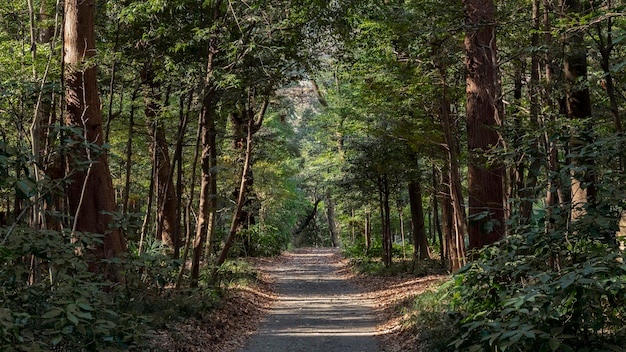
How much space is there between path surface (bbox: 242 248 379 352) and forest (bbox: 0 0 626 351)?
→ 1.18m

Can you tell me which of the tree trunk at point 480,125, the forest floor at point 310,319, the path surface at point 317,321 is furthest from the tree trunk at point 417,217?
the tree trunk at point 480,125

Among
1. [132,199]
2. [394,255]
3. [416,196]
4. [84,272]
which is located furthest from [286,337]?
[132,199]

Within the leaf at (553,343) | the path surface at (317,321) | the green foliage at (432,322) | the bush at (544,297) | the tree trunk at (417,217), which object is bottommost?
→ the path surface at (317,321)

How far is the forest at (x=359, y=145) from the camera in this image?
168 inches

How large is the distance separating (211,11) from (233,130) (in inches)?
462

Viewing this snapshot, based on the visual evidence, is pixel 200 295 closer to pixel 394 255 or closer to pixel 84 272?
pixel 84 272

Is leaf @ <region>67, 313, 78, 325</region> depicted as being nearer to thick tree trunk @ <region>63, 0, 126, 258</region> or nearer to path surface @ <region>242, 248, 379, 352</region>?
path surface @ <region>242, 248, 379, 352</region>

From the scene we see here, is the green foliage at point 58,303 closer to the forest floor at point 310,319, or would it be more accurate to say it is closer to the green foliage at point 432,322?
the green foliage at point 432,322

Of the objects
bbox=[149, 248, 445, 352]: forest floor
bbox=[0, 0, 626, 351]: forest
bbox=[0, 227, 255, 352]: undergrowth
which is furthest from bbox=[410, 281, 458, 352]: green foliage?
bbox=[0, 227, 255, 352]: undergrowth

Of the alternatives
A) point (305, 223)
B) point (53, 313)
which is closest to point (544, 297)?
point (53, 313)

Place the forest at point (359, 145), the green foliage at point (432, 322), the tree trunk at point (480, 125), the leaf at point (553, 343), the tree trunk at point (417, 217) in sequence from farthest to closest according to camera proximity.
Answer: the tree trunk at point (417, 217), the tree trunk at point (480, 125), the green foliage at point (432, 322), the forest at point (359, 145), the leaf at point (553, 343)

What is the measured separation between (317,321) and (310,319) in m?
0.32

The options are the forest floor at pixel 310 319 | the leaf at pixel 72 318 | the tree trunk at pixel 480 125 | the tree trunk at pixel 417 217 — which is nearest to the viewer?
the leaf at pixel 72 318

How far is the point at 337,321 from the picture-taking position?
11.6m
